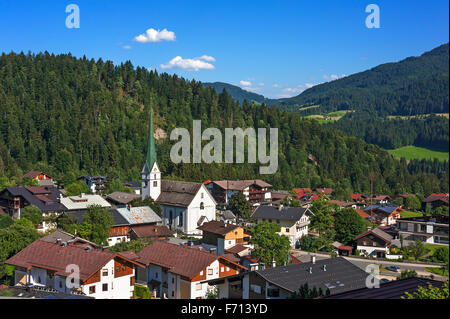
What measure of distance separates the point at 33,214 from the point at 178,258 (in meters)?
17.9

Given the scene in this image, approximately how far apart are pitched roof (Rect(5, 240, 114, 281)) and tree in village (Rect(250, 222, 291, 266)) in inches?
323

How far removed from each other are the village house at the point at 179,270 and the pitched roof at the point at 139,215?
12.8 m

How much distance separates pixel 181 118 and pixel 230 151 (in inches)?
685

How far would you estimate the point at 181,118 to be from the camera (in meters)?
87.4

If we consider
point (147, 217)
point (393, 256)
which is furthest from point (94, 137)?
point (393, 256)

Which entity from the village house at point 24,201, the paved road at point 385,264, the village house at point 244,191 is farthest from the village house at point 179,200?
the paved road at point 385,264

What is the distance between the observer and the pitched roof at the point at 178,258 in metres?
19.7

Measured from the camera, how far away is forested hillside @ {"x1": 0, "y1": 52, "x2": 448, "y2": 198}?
206 ft

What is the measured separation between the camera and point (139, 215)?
119 ft

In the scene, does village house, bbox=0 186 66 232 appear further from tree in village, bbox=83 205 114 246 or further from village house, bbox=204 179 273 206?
village house, bbox=204 179 273 206

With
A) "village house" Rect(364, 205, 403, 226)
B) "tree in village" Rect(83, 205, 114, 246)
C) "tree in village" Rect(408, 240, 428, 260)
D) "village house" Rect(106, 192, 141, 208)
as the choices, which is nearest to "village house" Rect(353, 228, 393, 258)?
"tree in village" Rect(408, 240, 428, 260)

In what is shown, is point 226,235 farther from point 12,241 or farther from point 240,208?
point 12,241
